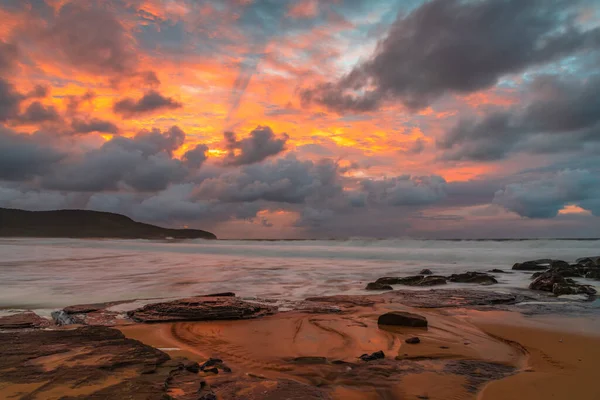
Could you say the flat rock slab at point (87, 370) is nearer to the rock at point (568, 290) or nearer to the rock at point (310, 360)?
the rock at point (310, 360)

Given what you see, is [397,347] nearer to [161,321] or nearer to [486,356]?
[486,356]

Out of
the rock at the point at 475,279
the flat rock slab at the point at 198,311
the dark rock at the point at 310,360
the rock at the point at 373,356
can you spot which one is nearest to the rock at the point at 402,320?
the rock at the point at 373,356

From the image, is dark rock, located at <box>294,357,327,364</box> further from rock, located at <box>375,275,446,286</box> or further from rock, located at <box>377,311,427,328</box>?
rock, located at <box>375,275,446,286</box>

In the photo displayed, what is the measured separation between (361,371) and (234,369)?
1.49 m

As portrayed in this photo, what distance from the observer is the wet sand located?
A: 13.3 ft

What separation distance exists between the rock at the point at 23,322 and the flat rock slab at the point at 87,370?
1.11 metres

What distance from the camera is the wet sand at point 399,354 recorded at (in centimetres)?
406

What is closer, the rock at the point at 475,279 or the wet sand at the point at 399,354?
the wet sand at the point at 399,354

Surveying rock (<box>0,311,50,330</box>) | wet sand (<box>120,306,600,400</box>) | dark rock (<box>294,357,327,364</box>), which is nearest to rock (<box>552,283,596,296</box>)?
wet sand (<box>120,306,600,400</box>)

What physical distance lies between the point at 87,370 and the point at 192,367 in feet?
3.55

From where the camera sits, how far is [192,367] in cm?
440

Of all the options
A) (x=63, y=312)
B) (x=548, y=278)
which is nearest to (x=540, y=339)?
(x=548, y=278)

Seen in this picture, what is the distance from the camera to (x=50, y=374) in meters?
4.00

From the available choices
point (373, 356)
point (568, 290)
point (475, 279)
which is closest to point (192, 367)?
point (373, 356)
